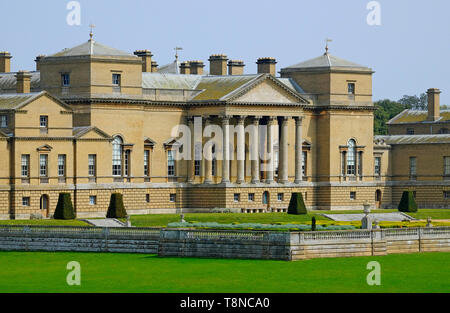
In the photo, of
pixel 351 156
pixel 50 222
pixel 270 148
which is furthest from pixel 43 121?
pixel 351 156

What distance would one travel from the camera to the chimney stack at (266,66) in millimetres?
125250

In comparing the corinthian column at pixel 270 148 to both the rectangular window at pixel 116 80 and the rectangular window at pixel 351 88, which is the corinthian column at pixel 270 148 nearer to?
the rectangular window at pixel 351 88

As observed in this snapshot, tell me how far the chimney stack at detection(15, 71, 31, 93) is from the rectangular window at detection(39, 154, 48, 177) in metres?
6.09

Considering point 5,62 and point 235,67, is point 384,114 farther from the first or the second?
point 5,62

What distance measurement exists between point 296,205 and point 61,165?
17.7 meters

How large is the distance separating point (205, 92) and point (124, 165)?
10.1 metres

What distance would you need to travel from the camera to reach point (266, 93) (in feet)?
386

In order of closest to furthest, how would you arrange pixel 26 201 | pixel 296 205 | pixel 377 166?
pixel 26 201
pixel 296 205
pixel 377 166

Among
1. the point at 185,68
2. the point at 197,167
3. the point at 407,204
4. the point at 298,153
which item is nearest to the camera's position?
the point at 407,204

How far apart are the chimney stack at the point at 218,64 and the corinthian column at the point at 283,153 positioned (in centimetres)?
763

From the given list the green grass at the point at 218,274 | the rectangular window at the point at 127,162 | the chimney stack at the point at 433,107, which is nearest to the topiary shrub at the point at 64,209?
the rectangular window at the point at 127,162

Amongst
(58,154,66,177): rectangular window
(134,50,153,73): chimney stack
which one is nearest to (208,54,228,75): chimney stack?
(134,50,153,73): chimney stack
